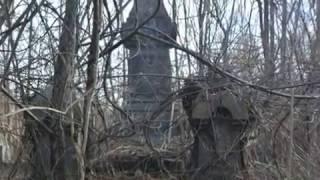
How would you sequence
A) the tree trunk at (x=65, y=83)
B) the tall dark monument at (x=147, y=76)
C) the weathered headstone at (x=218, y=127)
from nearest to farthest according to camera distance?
the tree trunk at (x=65, y=83)
the weathered headstone at (x=218, y=127)
the tall dark monument at (x=147, y=76)

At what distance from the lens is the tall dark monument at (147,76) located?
18.6 ft

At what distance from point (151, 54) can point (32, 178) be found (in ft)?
13.7

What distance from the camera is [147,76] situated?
6453 millimetres

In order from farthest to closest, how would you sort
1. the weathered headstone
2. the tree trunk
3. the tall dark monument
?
the tall dark monument
the weathered headstone
the tree trunk

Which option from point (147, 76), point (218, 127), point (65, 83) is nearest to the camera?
point (65, 83)

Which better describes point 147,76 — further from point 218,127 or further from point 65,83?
point 65,83

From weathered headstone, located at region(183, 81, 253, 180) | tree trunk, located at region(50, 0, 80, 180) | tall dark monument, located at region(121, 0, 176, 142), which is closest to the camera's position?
tree trunk, located at region(50, 0, 80, 180)

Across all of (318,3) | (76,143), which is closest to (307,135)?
(76,143)

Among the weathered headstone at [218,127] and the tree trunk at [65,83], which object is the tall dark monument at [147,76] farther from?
the tree trunk at [65,83]

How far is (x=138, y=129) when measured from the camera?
567cm

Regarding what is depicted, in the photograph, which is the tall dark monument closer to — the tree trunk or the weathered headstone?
→ the weathered headstone

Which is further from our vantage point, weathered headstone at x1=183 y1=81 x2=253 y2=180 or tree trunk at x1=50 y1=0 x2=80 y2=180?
weathered headstone at x1=183 y1=81 x2=253 y2=180

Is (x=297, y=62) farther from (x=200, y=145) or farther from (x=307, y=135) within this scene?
(x=200, y=145)

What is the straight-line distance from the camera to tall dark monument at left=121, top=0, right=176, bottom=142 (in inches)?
224
